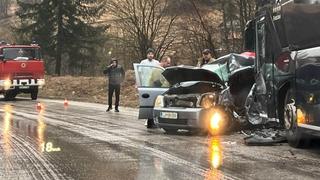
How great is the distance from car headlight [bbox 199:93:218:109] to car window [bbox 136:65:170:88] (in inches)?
70.1

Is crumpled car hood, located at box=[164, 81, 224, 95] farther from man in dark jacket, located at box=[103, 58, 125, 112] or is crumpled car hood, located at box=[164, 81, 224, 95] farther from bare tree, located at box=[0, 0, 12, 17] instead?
bare tree, located at box=[0, 0, 12, 17]

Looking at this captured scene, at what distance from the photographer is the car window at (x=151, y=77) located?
1298cm

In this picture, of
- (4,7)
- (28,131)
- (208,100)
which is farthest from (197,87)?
(4,7)

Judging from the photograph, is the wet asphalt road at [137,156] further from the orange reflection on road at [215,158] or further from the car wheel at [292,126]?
the car wheel at [292,126]

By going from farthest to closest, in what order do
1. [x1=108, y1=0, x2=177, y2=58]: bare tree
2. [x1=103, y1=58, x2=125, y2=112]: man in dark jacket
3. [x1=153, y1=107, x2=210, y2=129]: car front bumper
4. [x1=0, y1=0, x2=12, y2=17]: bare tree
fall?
[x1=0, y1=0, x2=12, y2=17]: bare tree → [x1=108, y1=0, x2=177, y2=58]: bare tree → [x1=103, y1=58, x2=125, y2=112]: man in dark jacket → [x1=153, y1=107, x2=210, y2=129]: car front bumper

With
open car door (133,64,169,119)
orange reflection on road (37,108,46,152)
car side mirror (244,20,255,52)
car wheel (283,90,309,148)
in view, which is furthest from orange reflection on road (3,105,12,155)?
car side mirror (244,20,255,52)

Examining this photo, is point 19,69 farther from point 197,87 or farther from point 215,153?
point 215,153

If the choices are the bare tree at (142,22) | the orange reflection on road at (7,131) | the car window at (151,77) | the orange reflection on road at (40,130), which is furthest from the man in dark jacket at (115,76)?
the bare tree at (142,22)

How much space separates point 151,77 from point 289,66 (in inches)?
169

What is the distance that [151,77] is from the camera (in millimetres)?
13094

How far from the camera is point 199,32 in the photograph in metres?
37.3

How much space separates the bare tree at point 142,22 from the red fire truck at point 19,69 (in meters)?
17.8

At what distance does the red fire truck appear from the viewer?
26.5m

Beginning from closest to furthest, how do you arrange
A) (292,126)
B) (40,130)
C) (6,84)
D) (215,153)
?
1. (215,153)
2. (292,126)
3. (40,130)
4. (6,84)
